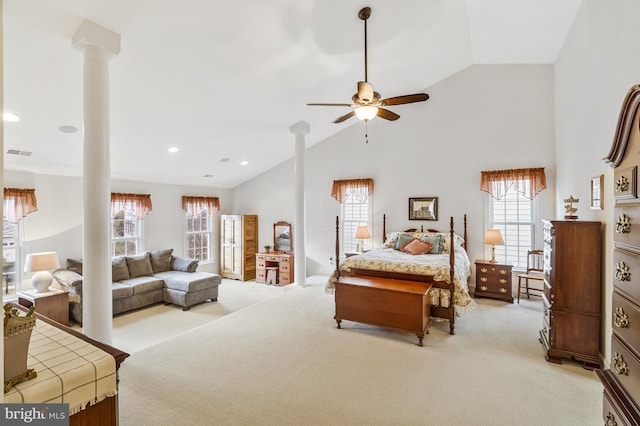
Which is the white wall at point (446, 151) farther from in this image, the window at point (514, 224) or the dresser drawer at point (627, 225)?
the dresser drawer at point (627, 225)

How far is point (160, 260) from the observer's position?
6.06 m

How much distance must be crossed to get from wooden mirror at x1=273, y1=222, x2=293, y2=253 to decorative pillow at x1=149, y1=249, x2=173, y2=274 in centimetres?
245

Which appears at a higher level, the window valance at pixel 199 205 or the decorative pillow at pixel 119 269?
the window valance at pixel 199 205

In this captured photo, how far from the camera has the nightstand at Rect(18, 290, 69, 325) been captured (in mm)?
3977

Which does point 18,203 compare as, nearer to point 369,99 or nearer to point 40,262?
point 40,262

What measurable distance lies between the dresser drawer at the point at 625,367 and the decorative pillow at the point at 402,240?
12.4ft

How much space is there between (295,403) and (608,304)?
9.48 feet

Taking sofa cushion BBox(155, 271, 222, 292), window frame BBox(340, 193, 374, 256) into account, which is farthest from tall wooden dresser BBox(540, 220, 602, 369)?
sofa cushion BBox(155, 271, 222, 292)

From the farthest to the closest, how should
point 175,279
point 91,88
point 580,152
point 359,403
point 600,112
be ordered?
point 175,279, point 580,152, point 600,112, point 91,88, point 359,403

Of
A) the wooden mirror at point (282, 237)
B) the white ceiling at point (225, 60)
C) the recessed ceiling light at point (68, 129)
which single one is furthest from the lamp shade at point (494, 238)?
the recessed ceiling light at point (68, 129)

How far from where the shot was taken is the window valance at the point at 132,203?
5834mm

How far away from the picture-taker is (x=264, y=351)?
3275 mm

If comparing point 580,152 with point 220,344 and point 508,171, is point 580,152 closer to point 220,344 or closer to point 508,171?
point 508,171

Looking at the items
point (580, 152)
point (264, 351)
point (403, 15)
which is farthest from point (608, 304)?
point (403, 15)
